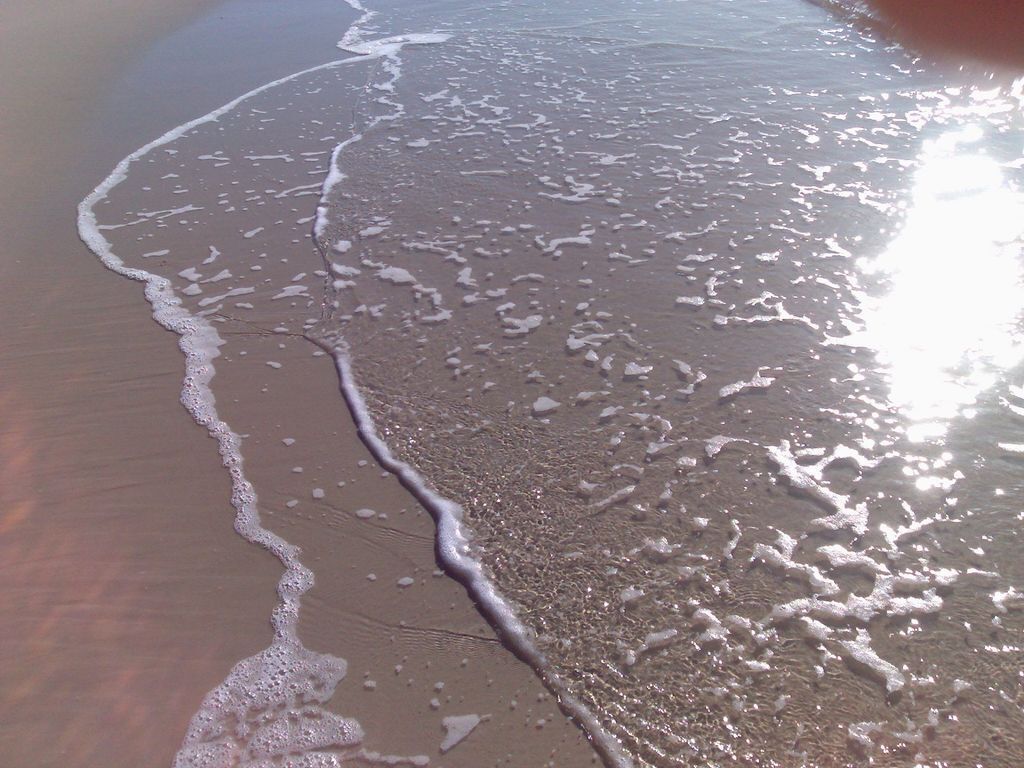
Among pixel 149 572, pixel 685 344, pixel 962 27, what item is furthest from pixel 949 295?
pixel 962 27

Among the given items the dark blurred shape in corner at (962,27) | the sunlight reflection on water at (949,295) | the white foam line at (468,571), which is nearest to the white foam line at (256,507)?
the white foam line at (468,571)

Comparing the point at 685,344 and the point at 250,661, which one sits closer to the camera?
the point at 250,661

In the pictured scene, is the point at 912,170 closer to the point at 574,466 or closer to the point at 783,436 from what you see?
the point at 783,436

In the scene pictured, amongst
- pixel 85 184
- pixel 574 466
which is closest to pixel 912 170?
pixel 574 466

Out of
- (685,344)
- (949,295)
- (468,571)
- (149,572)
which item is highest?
(949,295)

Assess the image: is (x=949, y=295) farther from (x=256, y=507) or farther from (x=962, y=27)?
(x=962, y=27)

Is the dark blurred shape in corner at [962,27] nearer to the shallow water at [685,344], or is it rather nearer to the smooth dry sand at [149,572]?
the shallow water at [685,344]
